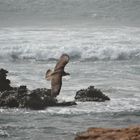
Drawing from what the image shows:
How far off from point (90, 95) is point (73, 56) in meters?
13.6

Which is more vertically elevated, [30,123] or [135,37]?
[135,37]

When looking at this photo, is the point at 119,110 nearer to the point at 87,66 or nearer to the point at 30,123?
the point at 30,123

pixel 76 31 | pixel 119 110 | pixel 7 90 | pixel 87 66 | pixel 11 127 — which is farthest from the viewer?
pixel 76 31

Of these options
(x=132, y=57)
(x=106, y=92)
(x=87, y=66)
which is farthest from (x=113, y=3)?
(x=106, y=92)

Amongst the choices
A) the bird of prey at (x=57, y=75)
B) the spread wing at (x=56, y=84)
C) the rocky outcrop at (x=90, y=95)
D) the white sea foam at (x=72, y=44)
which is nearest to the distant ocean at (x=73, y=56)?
the white sea foam at (x=72, y=44)

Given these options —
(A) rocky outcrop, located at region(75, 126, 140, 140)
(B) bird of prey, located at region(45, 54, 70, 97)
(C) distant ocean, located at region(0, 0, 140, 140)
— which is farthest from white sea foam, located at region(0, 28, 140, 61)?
(A) rocky outcrop, located at region(75, 126, 140, 140)

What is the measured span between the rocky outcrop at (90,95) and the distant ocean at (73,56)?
0.31 meters

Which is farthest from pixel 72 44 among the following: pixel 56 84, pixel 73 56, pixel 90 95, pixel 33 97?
pixel 56 84

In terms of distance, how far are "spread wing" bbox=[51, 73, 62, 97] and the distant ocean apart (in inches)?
121

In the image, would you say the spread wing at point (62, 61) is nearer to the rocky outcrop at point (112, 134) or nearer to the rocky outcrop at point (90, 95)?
the rocky outcrop at point (112, 134)

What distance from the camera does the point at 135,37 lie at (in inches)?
1547

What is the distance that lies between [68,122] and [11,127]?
5.75 feet

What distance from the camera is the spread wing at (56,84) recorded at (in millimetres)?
13188

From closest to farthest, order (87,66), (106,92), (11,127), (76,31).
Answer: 1. (11,127)
2. (106,92)
3. (87,66)
4. (76,31)
